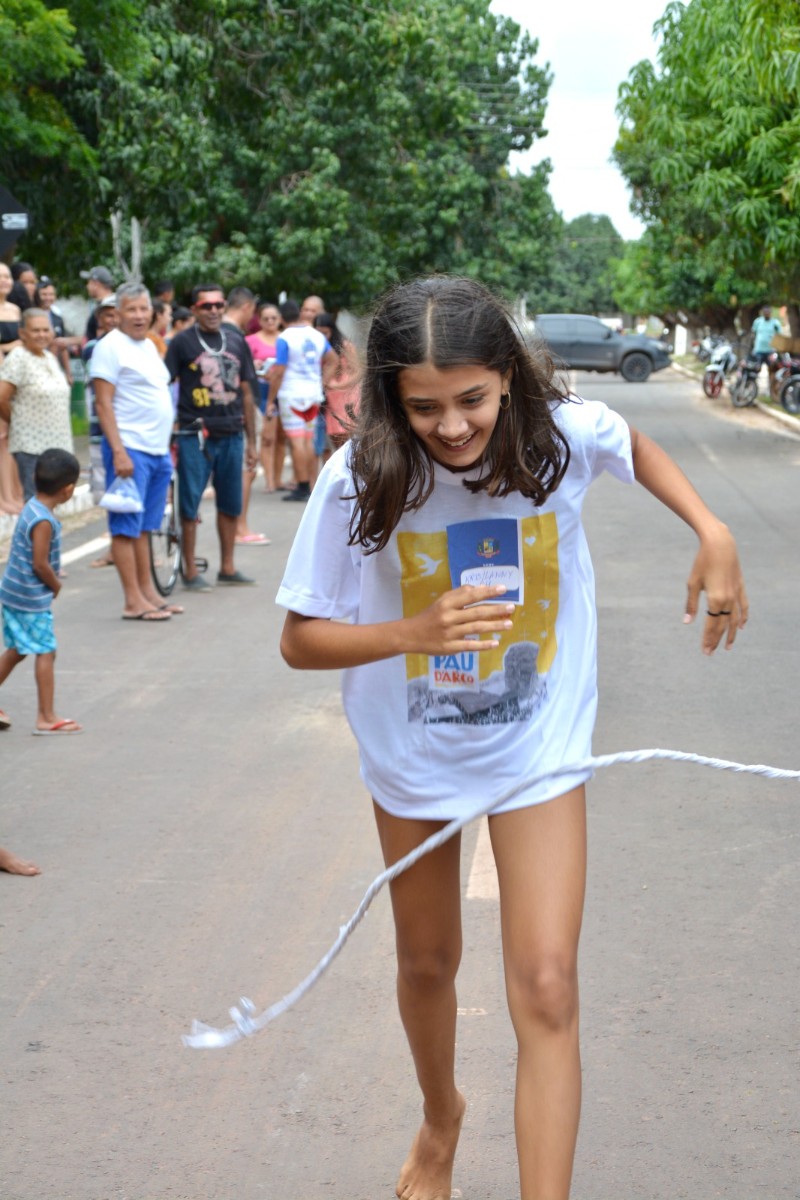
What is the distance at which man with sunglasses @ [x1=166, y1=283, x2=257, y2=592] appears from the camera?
36.3 feet

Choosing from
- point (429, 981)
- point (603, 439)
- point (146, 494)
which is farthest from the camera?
point (146, 494)

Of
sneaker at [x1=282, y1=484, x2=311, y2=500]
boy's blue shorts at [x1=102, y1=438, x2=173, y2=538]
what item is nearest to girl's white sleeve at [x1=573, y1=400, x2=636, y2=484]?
boy's blue shorts at [x1=102, y1=438, x2=173, y2=538]

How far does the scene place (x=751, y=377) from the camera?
100 ft

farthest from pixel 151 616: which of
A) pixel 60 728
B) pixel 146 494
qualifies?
pixel 60 728

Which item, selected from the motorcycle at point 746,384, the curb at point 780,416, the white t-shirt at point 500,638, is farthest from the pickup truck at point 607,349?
the white t-shirt at point 500,638

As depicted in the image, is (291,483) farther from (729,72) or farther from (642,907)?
(642,907)

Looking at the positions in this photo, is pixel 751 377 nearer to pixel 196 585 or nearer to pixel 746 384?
pixel 746 384

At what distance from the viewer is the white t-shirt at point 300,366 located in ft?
50.7

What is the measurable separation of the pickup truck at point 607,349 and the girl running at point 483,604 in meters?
42.8

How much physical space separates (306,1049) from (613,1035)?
762 mm

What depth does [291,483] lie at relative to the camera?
59.8 ft

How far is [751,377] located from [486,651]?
28547mm

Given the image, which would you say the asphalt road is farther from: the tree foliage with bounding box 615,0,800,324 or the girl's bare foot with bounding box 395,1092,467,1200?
the tree foliage with bounding box 615,0,800,324

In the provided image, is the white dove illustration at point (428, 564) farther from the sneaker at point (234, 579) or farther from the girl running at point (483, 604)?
the sneaker at point (234, 579)
